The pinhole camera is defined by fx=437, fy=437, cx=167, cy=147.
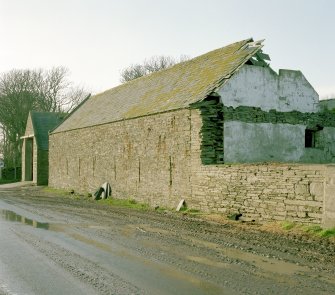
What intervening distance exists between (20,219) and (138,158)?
8324mm

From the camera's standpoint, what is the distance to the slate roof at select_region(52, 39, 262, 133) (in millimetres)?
19188

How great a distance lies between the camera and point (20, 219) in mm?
14914

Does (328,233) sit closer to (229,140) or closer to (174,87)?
(229,140)

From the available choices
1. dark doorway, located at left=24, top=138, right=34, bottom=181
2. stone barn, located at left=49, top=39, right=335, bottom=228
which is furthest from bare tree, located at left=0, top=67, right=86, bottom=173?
stone barn, located at left=49, top=39, right=335, bottom=228

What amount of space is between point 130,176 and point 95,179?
530 cm

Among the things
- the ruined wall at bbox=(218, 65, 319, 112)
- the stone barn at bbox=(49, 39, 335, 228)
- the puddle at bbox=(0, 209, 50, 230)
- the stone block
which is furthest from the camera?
the ruined wall at bbox=(218, 65, 319, 112)

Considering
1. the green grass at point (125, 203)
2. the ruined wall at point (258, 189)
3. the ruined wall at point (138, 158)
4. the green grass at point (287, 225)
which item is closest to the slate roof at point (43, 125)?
the ruined wall at point (138, 158)

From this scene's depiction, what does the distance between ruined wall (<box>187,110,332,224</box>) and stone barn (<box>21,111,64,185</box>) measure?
29.1 meters

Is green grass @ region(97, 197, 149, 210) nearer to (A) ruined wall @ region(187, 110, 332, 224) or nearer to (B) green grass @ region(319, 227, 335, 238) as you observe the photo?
(A) ruined wall @ region(187, 110, 332, 224)

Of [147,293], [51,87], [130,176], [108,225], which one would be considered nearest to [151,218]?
[108,225]

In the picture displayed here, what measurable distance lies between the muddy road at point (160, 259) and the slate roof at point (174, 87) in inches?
302

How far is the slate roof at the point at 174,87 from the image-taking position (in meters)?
19.2

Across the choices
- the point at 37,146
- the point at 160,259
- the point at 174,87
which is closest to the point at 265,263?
the point at 160,259

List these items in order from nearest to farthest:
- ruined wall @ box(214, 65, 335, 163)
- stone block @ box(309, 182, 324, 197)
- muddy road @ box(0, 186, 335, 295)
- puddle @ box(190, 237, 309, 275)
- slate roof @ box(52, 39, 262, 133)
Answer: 1. muddy road @ box(0, 186, 335, 295)
2. puddle @ box(190, 237, 309, 275)
3. stone block @ box(309, 182, 324, 197)
4. ruined wall @ box(214, 65, 335, 163)
5. slate roof @ box(52, 39, 262, 133)
